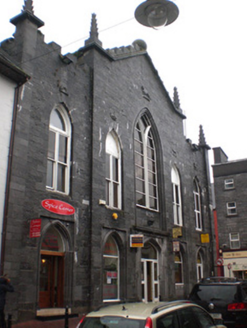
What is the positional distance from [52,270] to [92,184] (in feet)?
12.8

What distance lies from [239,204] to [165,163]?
66.1 ft

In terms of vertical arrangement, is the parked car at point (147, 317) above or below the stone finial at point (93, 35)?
below

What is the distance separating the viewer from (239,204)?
40.2 m

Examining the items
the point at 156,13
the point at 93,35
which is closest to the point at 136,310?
the point at 156,13

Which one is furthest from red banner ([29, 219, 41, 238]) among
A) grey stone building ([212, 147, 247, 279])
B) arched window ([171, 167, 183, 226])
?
grey stone building ([212, 147, 247, 279])

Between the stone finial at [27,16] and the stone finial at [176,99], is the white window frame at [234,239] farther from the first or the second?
the stone finial at [27,16]

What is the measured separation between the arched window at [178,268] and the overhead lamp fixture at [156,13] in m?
14.7

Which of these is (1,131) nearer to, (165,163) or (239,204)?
(165,163)

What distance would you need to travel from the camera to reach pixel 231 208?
40781 mm

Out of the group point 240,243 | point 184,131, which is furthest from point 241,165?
point 184,131

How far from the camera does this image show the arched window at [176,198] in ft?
77.6

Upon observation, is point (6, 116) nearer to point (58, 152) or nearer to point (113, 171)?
point (58, 152)

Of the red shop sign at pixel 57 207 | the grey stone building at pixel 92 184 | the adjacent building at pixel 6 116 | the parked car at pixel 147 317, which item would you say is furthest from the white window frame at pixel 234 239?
the parked car at pixel 147 317

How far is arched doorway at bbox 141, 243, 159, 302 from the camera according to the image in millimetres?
19219
